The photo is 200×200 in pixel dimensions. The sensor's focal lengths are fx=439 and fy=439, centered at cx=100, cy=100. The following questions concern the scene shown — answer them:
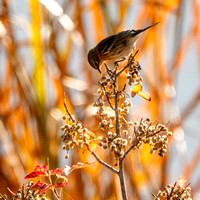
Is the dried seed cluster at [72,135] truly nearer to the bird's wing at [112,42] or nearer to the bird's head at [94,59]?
the bird's wing at [112,42]

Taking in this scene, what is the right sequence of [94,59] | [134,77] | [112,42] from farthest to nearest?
1. [94,59]
2. [112,42]
3. [134,77]

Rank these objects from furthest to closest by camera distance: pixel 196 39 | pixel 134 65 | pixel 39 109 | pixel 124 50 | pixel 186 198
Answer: pixel 196 39
pixel 39 109
pixel 124 50
pixel 134 65
pixel 186 198

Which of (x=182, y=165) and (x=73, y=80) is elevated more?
(x=73, y=80)

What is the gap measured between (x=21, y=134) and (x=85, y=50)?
51 centimetres

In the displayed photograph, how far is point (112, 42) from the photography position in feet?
4.53

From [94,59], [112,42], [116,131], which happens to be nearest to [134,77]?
[116,131]

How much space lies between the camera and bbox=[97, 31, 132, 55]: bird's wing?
1.38 metres

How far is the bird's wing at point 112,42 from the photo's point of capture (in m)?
1.38

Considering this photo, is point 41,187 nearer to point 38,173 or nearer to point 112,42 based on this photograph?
point 38,173

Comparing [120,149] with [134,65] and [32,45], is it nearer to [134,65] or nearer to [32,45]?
[134,65]

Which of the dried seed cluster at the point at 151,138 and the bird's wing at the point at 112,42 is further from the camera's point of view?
the bird's wing at the point at 112,42

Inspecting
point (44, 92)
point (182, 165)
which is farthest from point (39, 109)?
point (182, 165)

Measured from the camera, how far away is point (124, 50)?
1.43 m

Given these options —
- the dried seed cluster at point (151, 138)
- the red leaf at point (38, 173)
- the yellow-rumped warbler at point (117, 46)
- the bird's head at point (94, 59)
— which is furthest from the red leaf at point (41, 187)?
the bird's head at point (94, 59)
